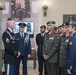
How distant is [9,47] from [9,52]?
0.10 meters

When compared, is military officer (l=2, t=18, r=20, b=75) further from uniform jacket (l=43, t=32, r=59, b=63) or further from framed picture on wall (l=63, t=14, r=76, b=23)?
framed picture on wall (l=63, t=14, r=76, b=23)

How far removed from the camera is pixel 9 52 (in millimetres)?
4281

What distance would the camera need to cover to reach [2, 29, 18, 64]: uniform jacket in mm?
4250

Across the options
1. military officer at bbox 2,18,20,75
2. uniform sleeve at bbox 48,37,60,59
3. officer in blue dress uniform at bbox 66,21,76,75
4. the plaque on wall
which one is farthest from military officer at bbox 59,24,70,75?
the plaque on wall

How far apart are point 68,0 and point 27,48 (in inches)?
133

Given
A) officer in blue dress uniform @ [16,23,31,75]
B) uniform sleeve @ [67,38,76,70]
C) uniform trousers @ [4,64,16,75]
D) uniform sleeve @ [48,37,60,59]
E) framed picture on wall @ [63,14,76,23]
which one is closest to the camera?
uniform sleeve @ [67,38,76,70]

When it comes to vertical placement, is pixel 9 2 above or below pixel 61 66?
above

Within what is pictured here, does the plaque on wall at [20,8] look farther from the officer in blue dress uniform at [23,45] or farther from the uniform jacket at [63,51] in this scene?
the uniform jacket at [63,51]

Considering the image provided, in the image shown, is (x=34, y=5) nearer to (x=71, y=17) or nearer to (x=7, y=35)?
(x=71, y=17)

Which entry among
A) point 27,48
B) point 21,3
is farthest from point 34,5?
point 27,48

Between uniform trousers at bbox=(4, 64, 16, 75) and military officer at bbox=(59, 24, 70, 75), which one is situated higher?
military officer at bbox=(59, 24, 70, 75)

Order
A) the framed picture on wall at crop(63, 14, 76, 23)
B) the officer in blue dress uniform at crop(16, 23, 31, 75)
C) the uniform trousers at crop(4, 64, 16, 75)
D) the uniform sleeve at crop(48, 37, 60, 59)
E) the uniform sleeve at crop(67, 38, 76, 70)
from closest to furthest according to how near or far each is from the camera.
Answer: the uniform sleeve at crop(67, 38, 76, 70) → the uniform trousers at crop(4, 64, 16, 75) → the uniform sleeve at crop(48, 37, 60, 59) → the officer in blue dress uniform at crop(16, 23, 31, 75) → the framed picture on wall at crop(63, 14, 76, 23)

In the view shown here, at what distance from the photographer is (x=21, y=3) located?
8.51 meters

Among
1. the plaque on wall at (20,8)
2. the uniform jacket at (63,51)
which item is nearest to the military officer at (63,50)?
the uniform jacket at (63,51)
